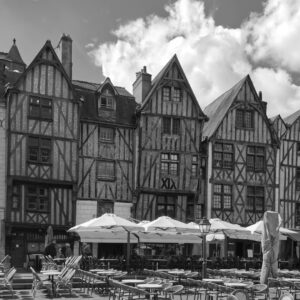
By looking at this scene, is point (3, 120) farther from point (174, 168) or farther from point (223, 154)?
point (223, 154)

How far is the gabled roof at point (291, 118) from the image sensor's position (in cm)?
3319

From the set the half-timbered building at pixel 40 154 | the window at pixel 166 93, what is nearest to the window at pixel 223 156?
the window at pixel 166 93

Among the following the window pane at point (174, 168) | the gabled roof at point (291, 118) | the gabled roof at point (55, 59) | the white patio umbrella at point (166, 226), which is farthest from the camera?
the gabled roof at point (291, 118)

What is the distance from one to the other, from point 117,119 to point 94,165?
114 inches

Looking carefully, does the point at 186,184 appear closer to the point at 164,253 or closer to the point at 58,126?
the point at 164,253

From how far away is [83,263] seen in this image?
73.7 feet

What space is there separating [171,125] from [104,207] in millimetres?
5722

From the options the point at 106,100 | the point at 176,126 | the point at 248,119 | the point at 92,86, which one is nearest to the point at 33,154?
the point at 106,100

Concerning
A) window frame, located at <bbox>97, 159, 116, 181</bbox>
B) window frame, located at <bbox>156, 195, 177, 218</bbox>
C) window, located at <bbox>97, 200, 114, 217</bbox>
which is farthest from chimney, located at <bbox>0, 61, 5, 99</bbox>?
window frame, located at <bbox>156, 195, 177, 218</bbox>

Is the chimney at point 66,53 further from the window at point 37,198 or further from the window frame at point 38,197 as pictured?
the window at point 37,198

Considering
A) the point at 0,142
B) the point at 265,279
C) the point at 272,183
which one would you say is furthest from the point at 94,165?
the point at 265,279

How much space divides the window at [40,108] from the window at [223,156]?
374 inches

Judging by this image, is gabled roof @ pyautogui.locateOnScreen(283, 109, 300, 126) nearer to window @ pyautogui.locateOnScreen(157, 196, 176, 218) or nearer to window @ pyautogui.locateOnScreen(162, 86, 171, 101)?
window @ pyautogui.locateOnScreen(162, 86, 171, 101)

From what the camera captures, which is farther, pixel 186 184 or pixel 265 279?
pixel 186 184
